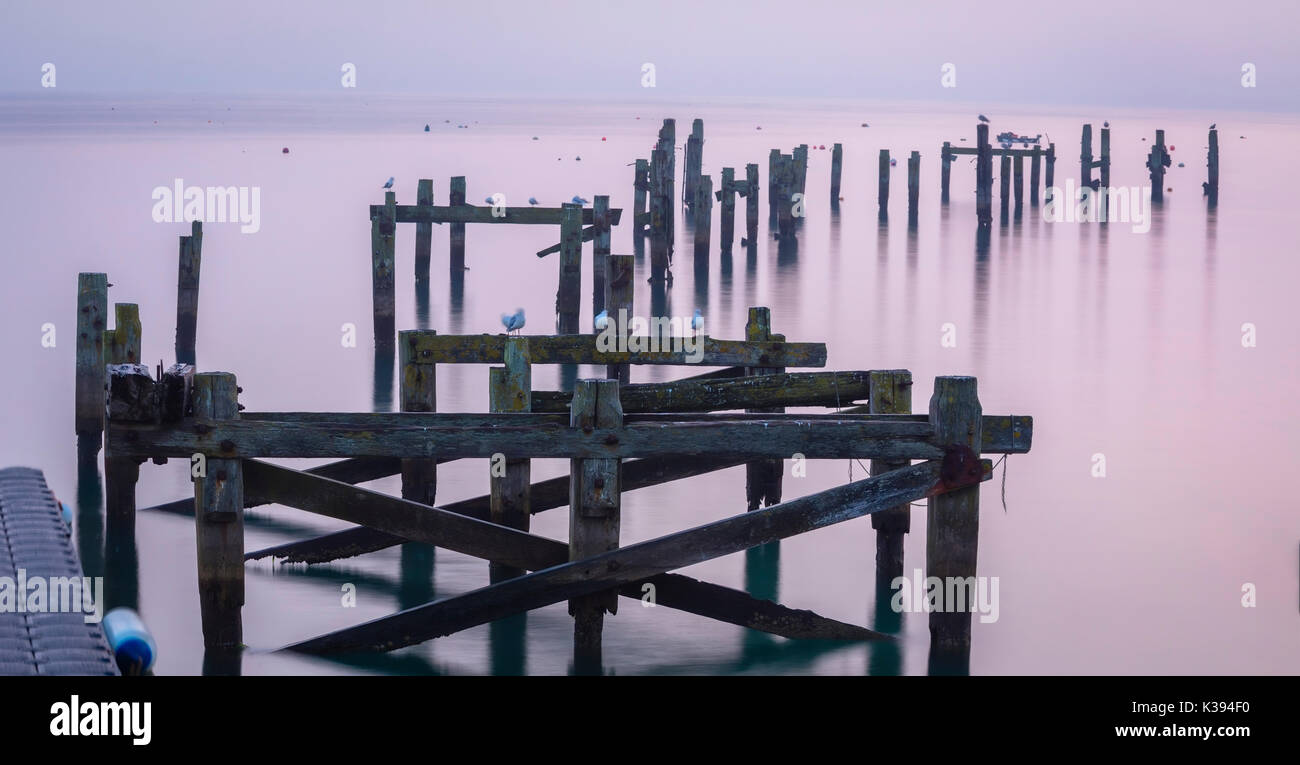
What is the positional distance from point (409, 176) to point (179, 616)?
45.5m

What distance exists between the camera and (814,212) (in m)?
48.3

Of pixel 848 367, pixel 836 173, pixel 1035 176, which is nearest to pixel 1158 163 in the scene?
pixel 1035 176

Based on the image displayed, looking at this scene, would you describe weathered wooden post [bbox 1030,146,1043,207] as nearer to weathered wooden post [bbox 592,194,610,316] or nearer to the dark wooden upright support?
the dark wooden upright support

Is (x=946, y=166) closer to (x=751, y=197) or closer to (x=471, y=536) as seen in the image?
(x=751, y=197)

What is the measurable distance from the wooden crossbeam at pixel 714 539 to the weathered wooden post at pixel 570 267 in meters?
11.9

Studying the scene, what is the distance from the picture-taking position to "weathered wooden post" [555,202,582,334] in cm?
2005

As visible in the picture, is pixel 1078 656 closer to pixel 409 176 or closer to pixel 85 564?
pixel 85 564

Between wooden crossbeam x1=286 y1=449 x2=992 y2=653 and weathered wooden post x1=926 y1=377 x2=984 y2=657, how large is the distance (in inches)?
2.6

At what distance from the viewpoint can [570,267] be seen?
2027cm

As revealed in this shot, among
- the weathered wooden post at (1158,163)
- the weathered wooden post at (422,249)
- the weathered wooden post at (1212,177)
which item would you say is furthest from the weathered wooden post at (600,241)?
the weathered wooden post at (1212,177)

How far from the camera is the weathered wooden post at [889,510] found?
9.40 m

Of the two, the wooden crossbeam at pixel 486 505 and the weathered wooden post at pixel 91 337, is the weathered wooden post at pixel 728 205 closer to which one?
the weathered wooden post at pixel 91 337

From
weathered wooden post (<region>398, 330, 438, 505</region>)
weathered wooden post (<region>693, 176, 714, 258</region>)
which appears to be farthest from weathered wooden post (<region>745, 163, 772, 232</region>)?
weathered wooden post (<region>398, 330, 438, 505</region>)

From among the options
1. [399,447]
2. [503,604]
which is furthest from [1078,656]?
[399,447]
